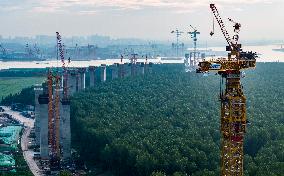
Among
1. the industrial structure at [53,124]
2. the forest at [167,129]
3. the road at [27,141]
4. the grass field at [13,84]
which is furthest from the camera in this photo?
the grass field at [13,84]

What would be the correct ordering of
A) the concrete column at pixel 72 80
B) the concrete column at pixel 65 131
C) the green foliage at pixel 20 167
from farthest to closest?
the concrete column at pixel 72 80 → the concrete column at pixel 65 131 → the green foliage at pixel 20 167

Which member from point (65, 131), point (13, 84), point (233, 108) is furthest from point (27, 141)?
point (13, 84)

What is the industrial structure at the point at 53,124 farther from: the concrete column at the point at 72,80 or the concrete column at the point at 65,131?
the concrete column at the point at 72,80

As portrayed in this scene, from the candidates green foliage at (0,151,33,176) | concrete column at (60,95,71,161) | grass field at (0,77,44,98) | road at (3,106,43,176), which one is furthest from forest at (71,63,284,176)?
grass field at (0,77,44,98)

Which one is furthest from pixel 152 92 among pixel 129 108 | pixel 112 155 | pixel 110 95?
pixel 112 155

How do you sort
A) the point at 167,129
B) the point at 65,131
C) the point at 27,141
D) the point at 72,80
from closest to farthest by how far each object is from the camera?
the point at 167,129
the point at 65,131
the point at 27,141
the point at 72,80

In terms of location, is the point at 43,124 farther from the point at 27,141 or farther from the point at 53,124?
the point at 27,141

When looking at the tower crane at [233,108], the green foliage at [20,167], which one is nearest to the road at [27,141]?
the green foliage at [20,167]
